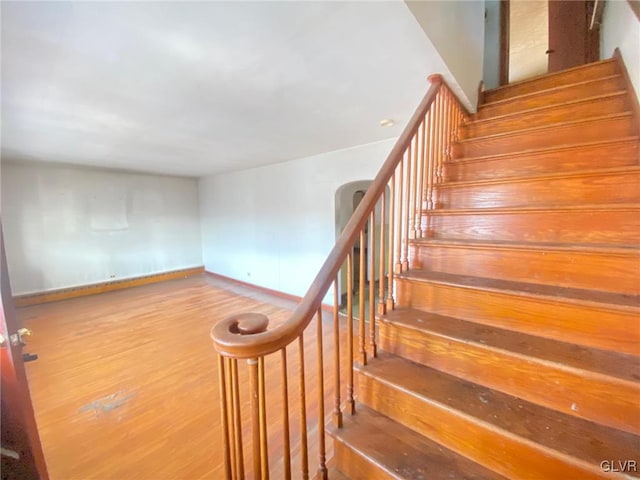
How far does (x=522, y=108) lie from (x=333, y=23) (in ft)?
6.63

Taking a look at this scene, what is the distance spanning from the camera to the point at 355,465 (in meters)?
1.14

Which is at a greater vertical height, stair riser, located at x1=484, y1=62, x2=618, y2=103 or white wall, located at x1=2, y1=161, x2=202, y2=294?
stair riser, located at x1=484, y1=62, x2=618, y2=103

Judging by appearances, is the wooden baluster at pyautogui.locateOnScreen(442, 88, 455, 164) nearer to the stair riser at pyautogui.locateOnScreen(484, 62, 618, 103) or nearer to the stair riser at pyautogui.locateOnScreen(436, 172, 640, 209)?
the stair riser at pyautogui.locateOnScreen(436, 172, 640, 209)

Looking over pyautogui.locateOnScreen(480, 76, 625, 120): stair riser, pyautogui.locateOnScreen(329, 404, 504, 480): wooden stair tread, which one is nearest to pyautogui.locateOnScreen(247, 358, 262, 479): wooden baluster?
pyautogui.locateOnScreen(329, 404, 504, 480): wooden stair tread

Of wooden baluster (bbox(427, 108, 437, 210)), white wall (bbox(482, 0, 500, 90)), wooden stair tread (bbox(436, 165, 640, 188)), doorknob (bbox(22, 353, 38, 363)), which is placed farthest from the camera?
white wall (bbox(482, 0, 500, 90))

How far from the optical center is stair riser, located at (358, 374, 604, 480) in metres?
0.88

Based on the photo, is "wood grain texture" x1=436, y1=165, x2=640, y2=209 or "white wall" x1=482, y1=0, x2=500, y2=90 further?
"white wall" x1=482, y1=0, x2=500, y2=90

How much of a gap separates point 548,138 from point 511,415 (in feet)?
6.27

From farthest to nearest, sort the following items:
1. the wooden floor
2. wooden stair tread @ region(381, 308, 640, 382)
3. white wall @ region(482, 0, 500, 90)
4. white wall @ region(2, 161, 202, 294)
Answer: white wall @ region(2, 161, 202, 294) < white wall @ region(482, 0, 500, 90) < the wooden floor < wooden stair tread @ region(381, 308, 640, 382)

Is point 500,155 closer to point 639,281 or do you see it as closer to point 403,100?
point 403,100

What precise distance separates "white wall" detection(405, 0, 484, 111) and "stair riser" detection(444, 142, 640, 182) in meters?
0.68

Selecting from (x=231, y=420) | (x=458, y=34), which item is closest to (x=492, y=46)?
(x=458, y=34)

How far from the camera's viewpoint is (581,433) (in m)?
0.92

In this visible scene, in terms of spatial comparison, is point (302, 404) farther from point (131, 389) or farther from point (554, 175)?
point (131, 389)
